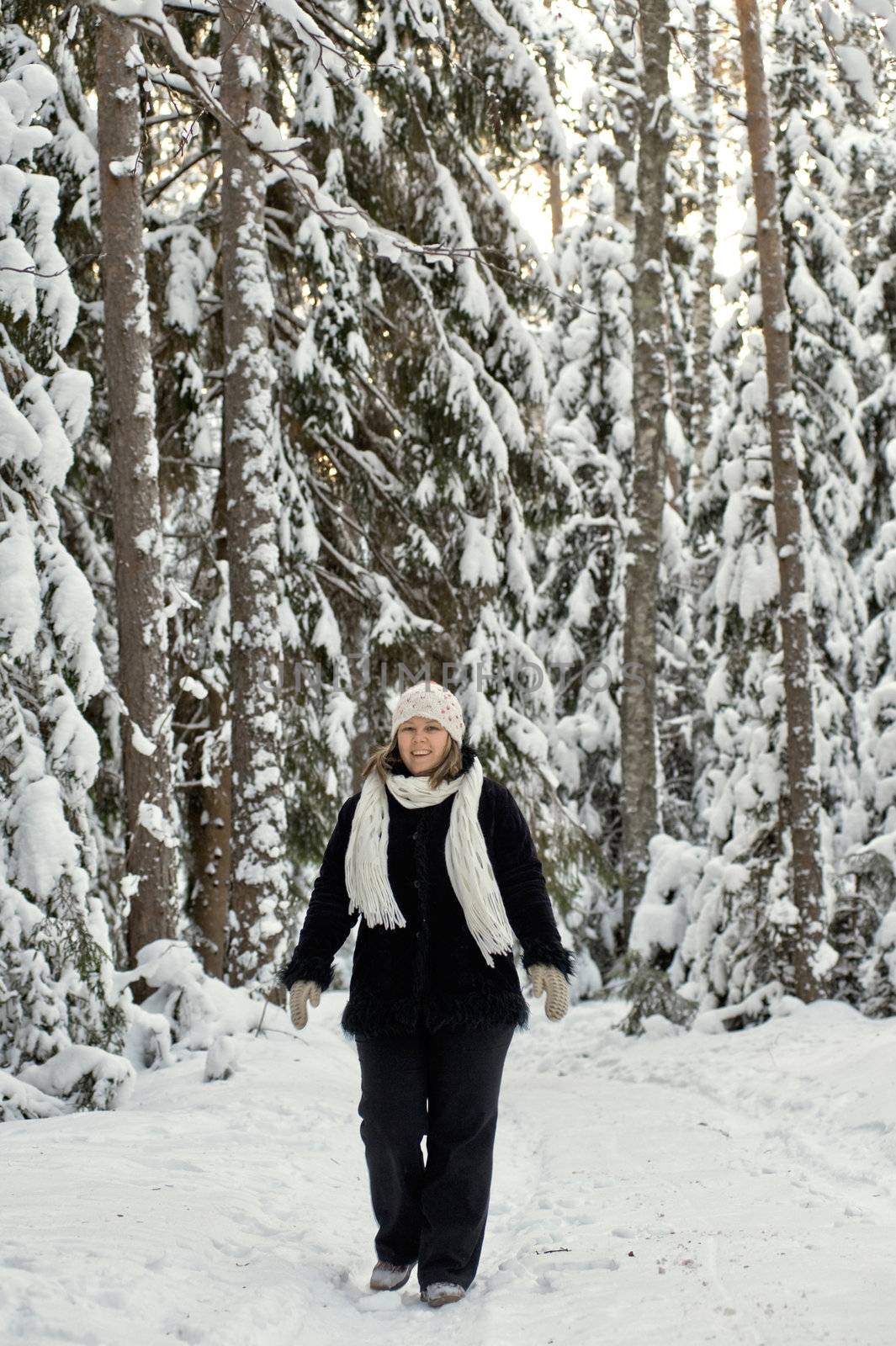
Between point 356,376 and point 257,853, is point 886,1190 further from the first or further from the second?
point 356,376

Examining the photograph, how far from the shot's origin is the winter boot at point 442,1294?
3.79 metres

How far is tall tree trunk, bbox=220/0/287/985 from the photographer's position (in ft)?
29.4

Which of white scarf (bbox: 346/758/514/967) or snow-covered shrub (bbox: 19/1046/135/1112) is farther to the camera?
snow-covered shrub (bbox: 19/1046/135/1112)

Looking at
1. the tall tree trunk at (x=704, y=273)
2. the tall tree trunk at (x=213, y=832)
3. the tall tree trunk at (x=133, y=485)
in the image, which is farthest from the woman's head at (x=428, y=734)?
the tall tree trunk at (x=704, y=273)

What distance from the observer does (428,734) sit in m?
4.33

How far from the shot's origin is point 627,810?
13852 millimetres

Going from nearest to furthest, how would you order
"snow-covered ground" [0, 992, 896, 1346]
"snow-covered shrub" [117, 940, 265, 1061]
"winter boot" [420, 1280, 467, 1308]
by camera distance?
"snow-covered ground" [0, 992, 896, 1346] < "winter boot" [420, 1280, 467, 1308] < "snow-covered shrub" [117, 940, 265, 1061]

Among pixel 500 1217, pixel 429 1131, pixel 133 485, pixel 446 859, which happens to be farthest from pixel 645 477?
pixel 429 1131

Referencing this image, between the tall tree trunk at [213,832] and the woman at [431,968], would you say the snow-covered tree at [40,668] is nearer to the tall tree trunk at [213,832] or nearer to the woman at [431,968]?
the woman at [431,968]

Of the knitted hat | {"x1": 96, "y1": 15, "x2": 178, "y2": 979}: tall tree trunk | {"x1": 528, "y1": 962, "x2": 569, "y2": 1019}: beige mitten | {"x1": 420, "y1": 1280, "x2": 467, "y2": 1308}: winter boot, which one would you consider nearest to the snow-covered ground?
{"x1": 420, "y1": 1280, "x2": 467, "y2": 1308}: winter boot

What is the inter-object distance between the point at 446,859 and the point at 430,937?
0.86 feet

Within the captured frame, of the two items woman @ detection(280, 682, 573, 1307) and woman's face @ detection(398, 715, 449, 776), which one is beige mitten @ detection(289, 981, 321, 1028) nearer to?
woman @ detection(280, 682, 573, 1307)

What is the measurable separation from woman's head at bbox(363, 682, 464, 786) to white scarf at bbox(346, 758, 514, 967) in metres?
0.05

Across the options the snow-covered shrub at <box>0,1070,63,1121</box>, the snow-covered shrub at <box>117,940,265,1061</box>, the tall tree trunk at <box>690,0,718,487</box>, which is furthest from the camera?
the tall tree trunk at <box>690,0,718,487</box>
